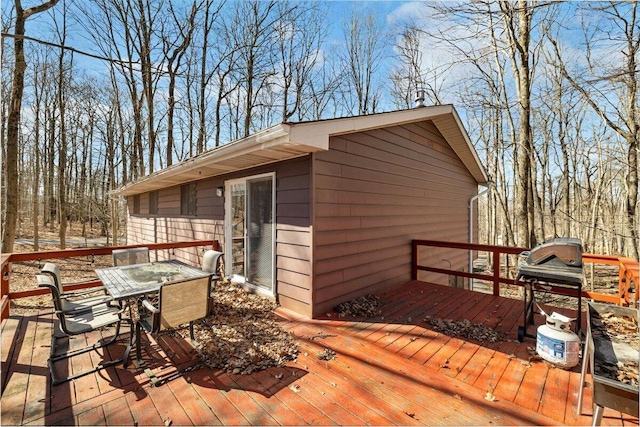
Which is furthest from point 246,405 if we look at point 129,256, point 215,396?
point 129,256

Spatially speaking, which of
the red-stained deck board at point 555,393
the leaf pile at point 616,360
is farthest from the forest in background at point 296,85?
the leaf pile at point 616,360

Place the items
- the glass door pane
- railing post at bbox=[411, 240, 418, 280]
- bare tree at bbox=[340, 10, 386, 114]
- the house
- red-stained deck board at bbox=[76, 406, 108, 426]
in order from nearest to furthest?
red-stained deck board at bbox=[76, 406, 108, 426] < the house < the glass door pane < railing post at bbox=[411, 240, 418, 280] < bare tree at bbox=[340, 10, 386, 114]

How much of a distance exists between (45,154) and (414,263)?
70.1ft

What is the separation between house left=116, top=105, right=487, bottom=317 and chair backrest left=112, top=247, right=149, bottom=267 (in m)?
1.40

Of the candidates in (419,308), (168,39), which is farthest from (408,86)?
(419,308)

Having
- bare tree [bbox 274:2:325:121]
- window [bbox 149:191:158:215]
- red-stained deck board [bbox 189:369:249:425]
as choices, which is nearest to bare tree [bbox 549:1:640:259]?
red-stained deck board [bbox 189:369:249:425]

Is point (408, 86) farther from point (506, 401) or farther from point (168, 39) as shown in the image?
point (506, 401)

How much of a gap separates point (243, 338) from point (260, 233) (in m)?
1.90

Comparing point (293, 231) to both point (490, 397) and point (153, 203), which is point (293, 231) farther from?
point (153, 203)

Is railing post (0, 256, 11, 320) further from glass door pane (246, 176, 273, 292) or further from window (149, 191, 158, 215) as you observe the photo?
window (149, 191, 158, 215)

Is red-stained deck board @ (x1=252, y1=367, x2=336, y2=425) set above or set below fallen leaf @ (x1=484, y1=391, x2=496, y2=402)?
below

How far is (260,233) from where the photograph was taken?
189 inches

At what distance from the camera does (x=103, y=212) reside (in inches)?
621

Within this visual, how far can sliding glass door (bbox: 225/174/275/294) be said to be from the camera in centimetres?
458
